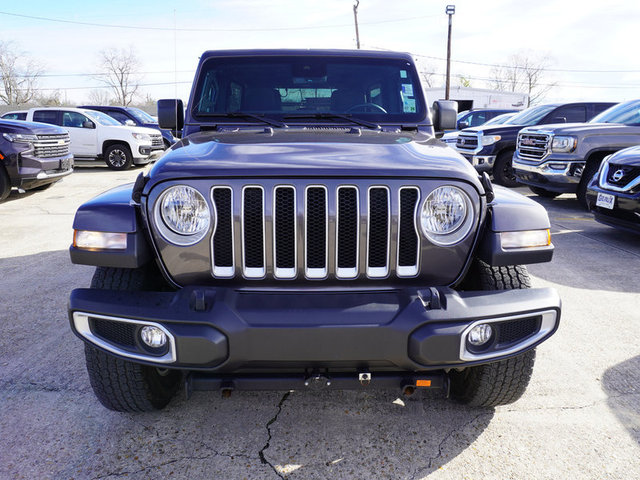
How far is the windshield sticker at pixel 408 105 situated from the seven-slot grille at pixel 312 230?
1415mm

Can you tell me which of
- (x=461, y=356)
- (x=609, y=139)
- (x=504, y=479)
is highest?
(x=609, y=139)

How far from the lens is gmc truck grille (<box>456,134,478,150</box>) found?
10570 millimetres

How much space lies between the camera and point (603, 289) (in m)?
4.46

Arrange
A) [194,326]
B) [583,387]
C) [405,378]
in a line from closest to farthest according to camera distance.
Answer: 1. [194,326]
2. [405,378]
3. [583,387]

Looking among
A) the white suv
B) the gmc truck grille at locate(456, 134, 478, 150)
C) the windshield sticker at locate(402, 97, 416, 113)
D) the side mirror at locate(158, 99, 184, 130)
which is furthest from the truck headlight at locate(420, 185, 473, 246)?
the white suv

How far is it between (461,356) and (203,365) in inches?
38.8

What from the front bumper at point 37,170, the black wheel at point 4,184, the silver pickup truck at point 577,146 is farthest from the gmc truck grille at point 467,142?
the black wheel at point 4,184

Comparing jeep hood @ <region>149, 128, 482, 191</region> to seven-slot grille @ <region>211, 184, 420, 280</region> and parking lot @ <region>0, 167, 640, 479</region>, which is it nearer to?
seven-slot grille @ <region>211, 184, 420, 280</region>

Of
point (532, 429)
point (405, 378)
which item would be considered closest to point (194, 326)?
point (405, 378)

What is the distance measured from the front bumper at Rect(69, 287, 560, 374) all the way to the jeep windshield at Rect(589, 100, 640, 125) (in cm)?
748

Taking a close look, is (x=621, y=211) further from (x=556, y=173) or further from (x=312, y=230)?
(x=312, y=230)

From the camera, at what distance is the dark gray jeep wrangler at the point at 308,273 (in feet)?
6.16

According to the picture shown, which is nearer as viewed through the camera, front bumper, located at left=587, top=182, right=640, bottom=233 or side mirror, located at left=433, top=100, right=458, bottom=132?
side mirror, located at left=433, top=100, right=458, bottom=132

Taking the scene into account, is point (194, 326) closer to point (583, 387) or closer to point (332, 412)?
point (332, 412)
